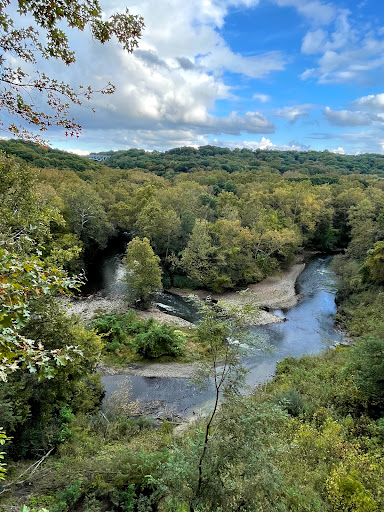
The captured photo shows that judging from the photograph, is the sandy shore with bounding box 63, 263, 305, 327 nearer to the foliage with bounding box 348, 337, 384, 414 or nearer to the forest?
the forest

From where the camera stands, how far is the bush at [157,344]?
1867cm

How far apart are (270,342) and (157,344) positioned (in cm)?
798

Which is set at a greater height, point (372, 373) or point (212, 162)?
point (212, 162)

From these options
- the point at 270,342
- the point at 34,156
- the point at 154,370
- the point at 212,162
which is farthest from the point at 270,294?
the point at 212,162

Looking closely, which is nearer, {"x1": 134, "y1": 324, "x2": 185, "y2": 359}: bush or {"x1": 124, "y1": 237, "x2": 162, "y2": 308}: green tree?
{"x1": 134, "y1": 324, "x2": 185, "y2": 359}: bush

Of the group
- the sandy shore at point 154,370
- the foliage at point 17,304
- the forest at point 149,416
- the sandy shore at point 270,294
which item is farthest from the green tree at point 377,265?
the foliage at point 17,304

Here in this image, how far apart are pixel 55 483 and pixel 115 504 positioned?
1.59 metres

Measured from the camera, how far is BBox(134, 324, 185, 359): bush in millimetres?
18672

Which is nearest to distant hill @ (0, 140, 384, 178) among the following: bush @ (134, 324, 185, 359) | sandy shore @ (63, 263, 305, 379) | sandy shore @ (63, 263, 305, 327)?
sandy shore @ (63, 263, 305, 327)

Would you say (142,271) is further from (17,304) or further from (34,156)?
(34,156)

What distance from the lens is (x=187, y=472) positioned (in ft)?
19.2

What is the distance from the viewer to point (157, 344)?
18750 mm

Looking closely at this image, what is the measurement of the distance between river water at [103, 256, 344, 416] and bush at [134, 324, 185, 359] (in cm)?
210

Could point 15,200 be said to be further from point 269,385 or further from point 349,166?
point 349,166
